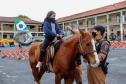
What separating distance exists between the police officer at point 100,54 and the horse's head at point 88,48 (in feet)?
0.38

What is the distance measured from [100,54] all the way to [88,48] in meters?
0.34

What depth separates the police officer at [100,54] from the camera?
21.2 ft

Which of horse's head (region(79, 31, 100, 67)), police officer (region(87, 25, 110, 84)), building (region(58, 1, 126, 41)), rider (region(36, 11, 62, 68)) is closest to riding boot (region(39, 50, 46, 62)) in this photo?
rider (region(36, 11, 62, 68))

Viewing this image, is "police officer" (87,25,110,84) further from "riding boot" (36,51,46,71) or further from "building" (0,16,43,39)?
"building" (0,16,43,39)

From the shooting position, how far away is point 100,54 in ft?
21.1

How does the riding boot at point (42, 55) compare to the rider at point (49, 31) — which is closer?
the rider at point (49, 31)

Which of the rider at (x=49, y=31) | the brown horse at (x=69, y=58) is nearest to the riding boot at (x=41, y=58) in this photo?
the rider at (x=49, y=31)

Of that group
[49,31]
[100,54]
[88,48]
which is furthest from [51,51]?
[100,54]

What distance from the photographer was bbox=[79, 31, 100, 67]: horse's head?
6.42m

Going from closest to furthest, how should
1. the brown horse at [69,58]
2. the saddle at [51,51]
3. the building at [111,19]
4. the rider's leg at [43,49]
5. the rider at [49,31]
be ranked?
the brown horse at [69,58] < the saddle at [51,51] < the rider at [49,31] < the rider's leg at [43,49] < the building at [111,19]

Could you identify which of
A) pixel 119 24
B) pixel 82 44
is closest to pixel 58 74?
pixel 82 44

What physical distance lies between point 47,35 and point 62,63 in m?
1.10

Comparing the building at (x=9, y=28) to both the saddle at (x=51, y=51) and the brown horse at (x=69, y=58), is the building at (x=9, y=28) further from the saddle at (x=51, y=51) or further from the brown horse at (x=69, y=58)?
the brown horse at (x=69, y=58)

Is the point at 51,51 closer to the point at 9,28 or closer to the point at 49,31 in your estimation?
the point at 49,31
